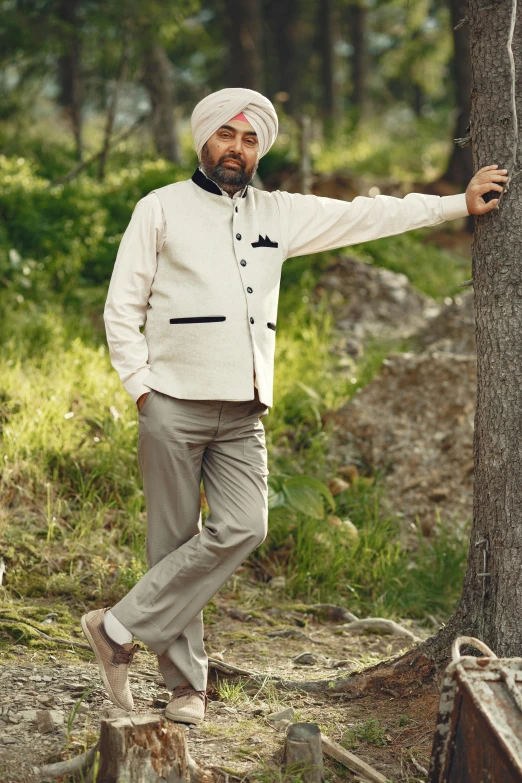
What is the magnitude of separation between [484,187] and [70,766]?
8.17ft

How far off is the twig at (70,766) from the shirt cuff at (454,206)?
233 centimetres

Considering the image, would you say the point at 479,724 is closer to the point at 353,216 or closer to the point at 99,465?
the point at 353,216

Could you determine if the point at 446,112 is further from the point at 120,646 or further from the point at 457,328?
the point at 120,646

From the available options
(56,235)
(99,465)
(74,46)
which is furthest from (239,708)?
(74,46)

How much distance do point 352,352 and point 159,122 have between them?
491 cm

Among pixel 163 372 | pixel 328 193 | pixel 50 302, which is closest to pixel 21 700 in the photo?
pixel 163 372

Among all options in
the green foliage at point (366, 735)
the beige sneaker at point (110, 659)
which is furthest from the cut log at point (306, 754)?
the beige sneaker at point (110, 659)

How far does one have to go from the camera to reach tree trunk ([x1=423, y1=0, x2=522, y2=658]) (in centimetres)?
344

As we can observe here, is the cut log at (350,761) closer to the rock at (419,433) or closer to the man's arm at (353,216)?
the man's arm at (353,216)

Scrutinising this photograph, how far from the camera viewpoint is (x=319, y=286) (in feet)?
28.5

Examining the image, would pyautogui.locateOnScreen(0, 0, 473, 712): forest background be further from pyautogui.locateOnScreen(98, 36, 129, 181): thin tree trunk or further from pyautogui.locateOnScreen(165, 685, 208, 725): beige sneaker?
pyautogui.locateOnScreen(165, 685, 208, 725): beige sneaker

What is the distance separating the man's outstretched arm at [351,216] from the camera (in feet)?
12.0

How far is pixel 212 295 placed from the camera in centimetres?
341

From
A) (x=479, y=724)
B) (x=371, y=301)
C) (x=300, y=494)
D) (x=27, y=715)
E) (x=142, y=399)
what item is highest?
(x=371, y=301)
